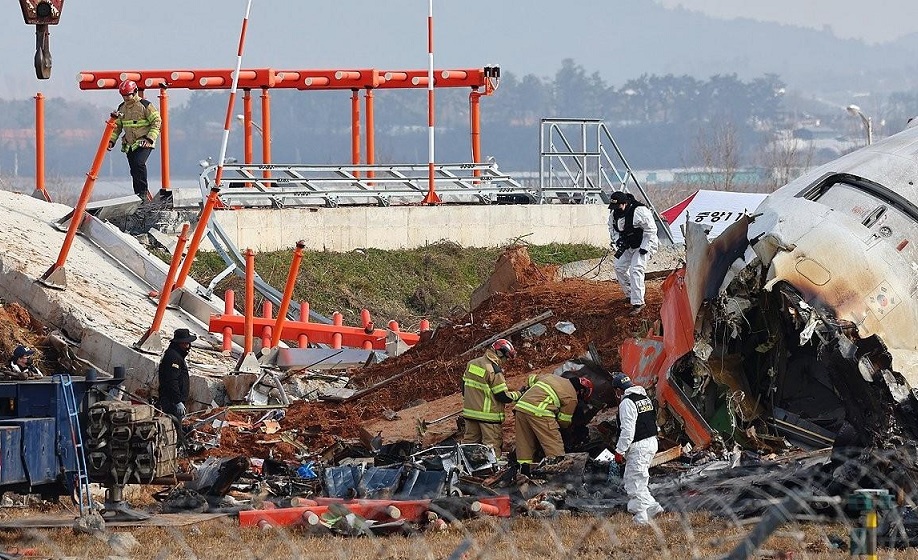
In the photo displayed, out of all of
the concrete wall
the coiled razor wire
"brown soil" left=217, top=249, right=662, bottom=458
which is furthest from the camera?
the concrete wall

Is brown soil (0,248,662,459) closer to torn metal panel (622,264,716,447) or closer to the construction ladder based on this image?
torn metal panel (622,264,716,447)

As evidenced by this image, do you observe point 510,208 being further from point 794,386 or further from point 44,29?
point 794,386

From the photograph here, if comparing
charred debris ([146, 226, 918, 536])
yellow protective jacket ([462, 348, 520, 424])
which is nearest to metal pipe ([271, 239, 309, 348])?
charred debris ([146, 226, 918, 536])

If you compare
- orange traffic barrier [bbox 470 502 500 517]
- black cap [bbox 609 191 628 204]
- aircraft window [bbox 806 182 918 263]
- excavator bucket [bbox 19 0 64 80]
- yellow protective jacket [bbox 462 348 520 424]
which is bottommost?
orange traffic barrier [bbox 470 502 500 517]

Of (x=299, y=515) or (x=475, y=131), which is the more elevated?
(x=475, y=131)

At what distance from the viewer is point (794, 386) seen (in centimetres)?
1617

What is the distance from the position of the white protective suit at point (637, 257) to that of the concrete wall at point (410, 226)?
10325 millimetres

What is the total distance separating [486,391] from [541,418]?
34.7 inches

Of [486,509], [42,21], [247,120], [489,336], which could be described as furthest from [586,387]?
[247,120]

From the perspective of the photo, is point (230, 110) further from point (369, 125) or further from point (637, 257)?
point (369, 125)

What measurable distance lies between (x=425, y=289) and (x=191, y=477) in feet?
46.8

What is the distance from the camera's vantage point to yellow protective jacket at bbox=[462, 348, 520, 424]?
16.3 meters

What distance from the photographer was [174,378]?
17359 millimetres

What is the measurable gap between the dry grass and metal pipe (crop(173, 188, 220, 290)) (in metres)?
7.73
